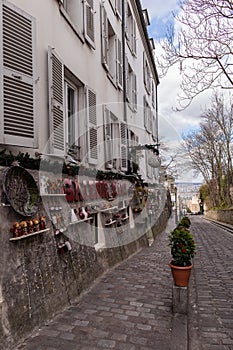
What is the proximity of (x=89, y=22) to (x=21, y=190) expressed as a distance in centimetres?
490

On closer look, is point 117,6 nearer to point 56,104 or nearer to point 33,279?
point 56,104

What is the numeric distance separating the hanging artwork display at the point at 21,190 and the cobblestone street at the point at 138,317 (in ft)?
4.90

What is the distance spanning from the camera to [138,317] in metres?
4.06

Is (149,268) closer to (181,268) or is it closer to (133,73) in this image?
(181,268)

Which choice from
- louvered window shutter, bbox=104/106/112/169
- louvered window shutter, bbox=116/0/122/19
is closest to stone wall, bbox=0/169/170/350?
louvered window shutter, bbox=104/106/112/169

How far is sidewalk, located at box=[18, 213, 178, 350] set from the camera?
331cm

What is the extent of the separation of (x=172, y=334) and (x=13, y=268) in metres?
2.06

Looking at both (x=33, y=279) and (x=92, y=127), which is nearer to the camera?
(x=33, y=279)

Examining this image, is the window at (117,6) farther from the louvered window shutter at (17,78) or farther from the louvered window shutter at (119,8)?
the louvered window shutter at (17,78)

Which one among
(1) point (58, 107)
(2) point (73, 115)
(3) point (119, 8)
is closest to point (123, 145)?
(2) point (73, 115)

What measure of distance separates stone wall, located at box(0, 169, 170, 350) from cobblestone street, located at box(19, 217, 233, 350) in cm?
17

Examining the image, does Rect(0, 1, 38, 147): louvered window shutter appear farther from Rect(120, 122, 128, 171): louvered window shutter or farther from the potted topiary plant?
Rect(120, 122, 128, 171): louvered window shutter

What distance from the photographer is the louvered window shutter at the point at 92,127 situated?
21.2 feet

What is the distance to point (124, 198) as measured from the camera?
8.80 meters
